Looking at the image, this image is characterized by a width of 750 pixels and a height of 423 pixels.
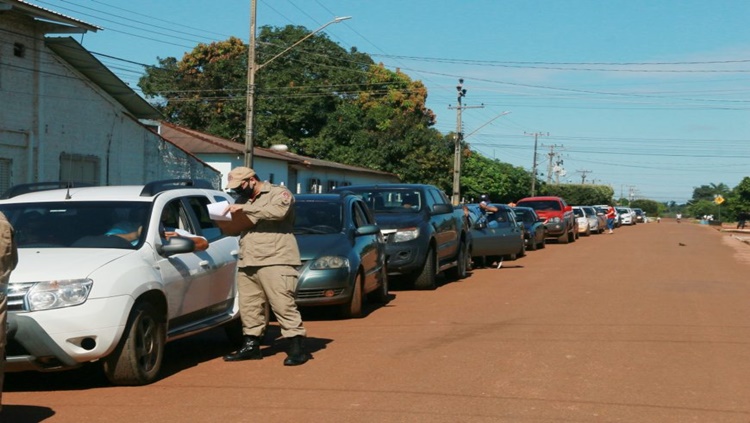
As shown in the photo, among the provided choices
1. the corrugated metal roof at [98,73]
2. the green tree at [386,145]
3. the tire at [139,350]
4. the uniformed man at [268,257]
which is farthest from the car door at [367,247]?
the green tree at [386,145]

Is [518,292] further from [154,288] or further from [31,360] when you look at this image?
[31,360]

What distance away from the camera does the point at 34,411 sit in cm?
697

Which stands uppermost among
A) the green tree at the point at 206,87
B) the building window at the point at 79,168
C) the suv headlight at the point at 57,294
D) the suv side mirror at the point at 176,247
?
the green tree at the point at 206,87

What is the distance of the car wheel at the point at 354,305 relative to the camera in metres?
12.3

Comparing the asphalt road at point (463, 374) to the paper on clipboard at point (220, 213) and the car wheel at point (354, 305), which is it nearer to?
the car wheel at point (354, 305)

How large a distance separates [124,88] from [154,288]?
1980 centimetres

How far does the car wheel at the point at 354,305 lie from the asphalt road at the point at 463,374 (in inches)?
6.4

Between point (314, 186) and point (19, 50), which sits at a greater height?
point (19, 50)

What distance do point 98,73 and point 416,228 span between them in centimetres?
1299

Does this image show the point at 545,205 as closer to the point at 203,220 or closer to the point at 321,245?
the point at 321,245


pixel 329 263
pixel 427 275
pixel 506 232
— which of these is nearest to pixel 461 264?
pixel 427 275

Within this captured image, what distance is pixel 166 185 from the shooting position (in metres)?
9.21

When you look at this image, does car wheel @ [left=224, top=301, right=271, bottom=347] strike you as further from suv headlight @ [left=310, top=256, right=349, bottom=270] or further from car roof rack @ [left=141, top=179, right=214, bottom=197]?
suv headlight @ [left=310, top=256, right=349, bottom=270]

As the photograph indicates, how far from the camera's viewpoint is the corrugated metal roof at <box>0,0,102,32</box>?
21375 millimetres
